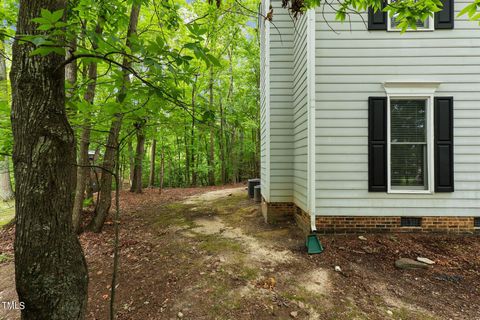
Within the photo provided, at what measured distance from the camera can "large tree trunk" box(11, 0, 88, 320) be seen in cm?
145

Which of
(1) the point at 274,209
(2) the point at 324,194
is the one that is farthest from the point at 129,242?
(2) the point at 324,194

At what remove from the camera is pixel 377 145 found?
166 inches

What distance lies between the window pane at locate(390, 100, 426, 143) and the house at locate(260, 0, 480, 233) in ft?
0.06

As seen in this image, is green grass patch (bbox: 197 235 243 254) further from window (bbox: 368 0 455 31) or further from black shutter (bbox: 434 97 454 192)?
window (bbox: 368 0 455 31)

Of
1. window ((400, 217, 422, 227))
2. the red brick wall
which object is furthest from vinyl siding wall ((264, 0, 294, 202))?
window ((400, 217, 422, 227))

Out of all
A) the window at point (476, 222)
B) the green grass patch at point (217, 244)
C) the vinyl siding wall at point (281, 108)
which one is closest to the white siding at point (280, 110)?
the vinyl siding wall at point (281, 108)

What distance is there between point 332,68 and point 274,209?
10.6 ft

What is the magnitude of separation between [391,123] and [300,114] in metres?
1.66

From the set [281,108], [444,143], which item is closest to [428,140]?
[444,143]

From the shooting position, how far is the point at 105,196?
5586 mm

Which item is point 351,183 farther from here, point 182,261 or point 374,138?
point 182,261

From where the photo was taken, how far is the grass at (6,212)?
658 cm

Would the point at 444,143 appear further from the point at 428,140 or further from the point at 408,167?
the point at 408,167

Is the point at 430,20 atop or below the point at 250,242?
atop
